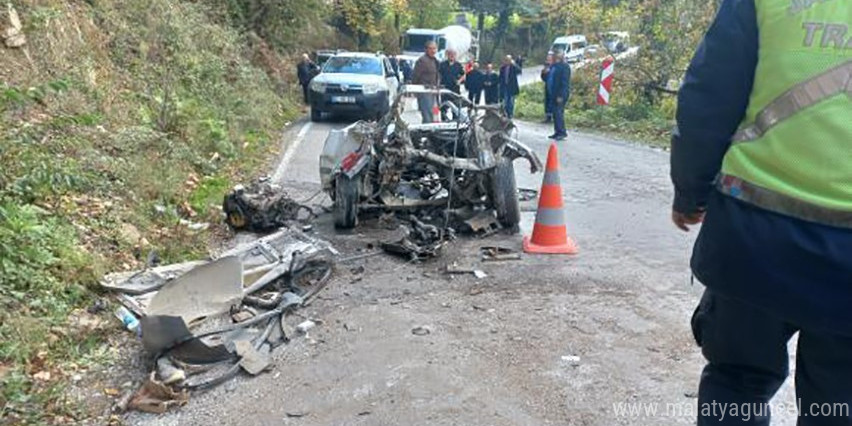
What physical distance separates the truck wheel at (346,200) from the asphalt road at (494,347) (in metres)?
0.17

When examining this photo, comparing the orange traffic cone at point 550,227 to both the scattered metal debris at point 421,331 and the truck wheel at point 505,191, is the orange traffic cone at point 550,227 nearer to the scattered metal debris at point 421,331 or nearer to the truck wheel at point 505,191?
the truck wheel at point 505,191

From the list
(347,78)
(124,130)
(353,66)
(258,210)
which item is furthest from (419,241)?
(353,66)

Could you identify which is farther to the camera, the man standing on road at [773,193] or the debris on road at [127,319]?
the debris on road at [127,319]

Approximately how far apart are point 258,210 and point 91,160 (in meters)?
1.84

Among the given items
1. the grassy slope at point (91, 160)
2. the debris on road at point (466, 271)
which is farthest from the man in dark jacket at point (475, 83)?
the debris on road at point (466, 271)

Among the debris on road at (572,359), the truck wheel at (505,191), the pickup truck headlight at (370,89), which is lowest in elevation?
the pickup truck headlight at (370,89)

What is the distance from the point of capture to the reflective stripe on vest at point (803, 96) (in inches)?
73.1

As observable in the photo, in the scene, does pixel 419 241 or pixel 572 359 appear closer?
pixel 572 359

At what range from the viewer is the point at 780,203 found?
1925mm

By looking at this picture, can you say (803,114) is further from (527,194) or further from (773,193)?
(527,194)

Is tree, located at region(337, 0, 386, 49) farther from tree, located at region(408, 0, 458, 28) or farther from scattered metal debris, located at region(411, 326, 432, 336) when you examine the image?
scattered metal debris, located at region(411, 326, 432, 336)

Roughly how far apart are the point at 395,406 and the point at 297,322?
144 cm

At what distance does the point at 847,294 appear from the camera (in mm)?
1841

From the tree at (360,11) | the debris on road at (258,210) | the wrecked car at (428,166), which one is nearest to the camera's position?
the wrecked car at (428,166)
